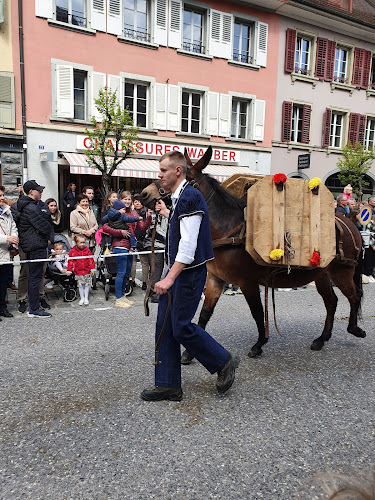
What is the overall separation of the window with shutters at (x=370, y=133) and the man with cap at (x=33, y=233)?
68.4 ft

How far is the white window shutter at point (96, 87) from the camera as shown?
52.1 feet

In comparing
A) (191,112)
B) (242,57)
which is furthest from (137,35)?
(242,57)

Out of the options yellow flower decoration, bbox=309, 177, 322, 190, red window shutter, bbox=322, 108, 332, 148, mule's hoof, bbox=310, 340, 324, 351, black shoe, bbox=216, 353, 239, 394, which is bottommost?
mule's hoof, bbox=310, 340, 324, 351

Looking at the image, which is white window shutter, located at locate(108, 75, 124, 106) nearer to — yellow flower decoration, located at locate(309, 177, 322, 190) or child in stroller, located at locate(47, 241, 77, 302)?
child in stroller, located at locate(47, 241, 77, 302)

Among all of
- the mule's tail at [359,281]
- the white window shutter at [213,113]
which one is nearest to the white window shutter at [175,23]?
the white window shutter at [213,113]

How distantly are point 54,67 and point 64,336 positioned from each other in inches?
520

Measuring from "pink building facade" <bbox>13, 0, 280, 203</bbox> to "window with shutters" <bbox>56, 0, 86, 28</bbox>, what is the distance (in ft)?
0.12

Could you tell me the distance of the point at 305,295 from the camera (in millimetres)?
7922

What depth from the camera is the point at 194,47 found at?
18.1m

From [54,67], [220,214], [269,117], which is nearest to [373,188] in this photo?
[269,117]

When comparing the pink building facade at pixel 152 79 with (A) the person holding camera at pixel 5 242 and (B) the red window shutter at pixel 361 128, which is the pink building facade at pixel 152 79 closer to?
(B) the red window shutter at pixel 361 128

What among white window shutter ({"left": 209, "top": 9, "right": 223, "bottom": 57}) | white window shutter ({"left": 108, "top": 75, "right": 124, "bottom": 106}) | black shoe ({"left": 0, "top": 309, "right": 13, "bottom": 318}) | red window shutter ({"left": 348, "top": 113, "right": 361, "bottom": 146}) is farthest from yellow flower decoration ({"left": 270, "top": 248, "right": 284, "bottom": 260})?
red window shutter ({"left": 348, "top": 113, "right": 361, "bottom": 146})

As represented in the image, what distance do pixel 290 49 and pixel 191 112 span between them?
608cm

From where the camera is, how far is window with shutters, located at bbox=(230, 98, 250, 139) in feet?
64.0
